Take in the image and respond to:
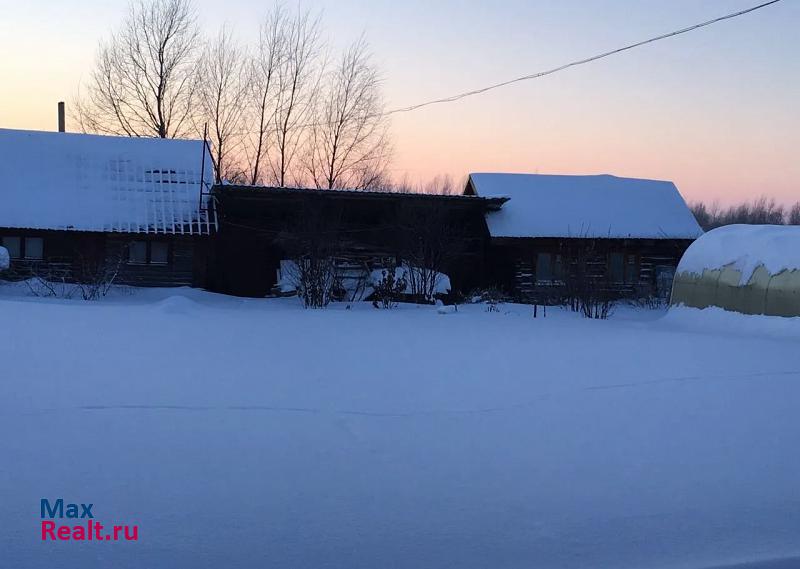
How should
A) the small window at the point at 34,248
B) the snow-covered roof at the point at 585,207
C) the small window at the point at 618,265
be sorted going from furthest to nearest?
the small window at the point at 618,265 < the snow-covered roof at the point at 585,207 < the small window at the point at 34,248

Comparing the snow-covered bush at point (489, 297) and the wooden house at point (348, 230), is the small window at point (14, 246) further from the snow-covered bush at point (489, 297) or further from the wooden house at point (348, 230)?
the snow-covered bush at point (489, 297)

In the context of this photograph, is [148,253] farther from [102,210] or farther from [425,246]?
[425,246]

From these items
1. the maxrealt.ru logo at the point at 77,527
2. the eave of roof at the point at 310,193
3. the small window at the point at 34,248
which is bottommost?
the maxrealt.ru logo at the point at 77,527

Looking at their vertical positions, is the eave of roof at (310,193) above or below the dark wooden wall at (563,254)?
above

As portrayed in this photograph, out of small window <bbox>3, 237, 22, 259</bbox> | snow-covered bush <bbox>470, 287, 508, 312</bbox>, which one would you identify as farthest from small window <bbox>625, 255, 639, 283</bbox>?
small window <bbox>3, 237, 22, 259</bbox>

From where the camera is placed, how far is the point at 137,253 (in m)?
24.5

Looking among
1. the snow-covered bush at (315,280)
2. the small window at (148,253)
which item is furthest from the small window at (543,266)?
the small window at (148,253)

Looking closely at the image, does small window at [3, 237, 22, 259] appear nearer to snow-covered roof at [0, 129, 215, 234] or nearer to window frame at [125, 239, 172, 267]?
snow-covered roof at [0, 129, 215, 234]

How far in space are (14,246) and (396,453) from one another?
22.0 m

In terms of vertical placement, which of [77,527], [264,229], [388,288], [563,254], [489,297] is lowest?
[77,527]

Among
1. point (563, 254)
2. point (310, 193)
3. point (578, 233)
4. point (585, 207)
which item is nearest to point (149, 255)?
point (310, 193)

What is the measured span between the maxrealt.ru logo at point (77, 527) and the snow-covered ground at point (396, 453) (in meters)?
0.08

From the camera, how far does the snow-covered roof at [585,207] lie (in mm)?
27562

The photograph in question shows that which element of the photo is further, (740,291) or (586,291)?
(586,291)
